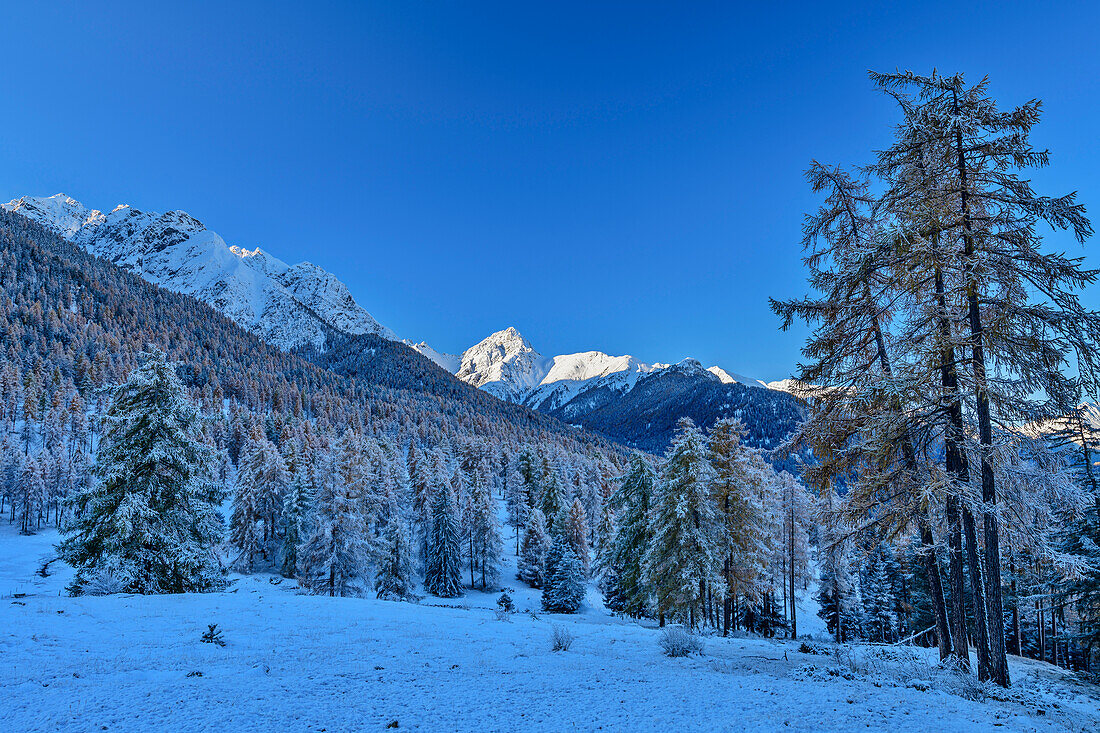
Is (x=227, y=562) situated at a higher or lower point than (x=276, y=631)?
lower

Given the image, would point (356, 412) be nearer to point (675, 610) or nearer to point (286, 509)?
point (286, 509)

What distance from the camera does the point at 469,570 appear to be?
1937 inches

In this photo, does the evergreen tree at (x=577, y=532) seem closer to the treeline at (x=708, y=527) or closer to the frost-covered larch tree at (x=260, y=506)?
the treeline at (x=708, y=527)

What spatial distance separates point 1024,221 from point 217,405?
405 feet

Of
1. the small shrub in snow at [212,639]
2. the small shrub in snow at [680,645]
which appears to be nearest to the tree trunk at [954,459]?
the small shrub in snow at [680,645]

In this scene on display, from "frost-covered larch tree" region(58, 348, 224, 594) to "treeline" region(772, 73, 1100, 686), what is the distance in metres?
18.2

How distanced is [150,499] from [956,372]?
2140cm

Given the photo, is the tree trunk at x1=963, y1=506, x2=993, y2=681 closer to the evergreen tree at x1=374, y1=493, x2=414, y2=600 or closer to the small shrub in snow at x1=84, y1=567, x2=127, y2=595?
the small shrub in snow at x1=84, y1=567, x2=127, y2=595

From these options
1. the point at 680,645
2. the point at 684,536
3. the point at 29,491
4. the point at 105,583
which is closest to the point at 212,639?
the point at 680,645

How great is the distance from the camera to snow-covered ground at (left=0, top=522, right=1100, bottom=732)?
193 inches

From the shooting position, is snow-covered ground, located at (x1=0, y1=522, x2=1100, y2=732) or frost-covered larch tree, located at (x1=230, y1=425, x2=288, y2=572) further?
frost-covered larch tree, located at (x1=230, y1=425, x2=288, y2=572)

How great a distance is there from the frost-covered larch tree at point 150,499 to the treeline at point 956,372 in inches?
718

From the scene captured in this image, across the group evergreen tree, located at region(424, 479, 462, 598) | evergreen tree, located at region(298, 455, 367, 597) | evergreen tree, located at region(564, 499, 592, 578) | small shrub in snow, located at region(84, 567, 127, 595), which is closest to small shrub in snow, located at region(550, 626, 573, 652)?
small shrub in snow, located at region(84, 567, 127, 595)

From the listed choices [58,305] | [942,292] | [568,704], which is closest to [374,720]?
[568,704]
